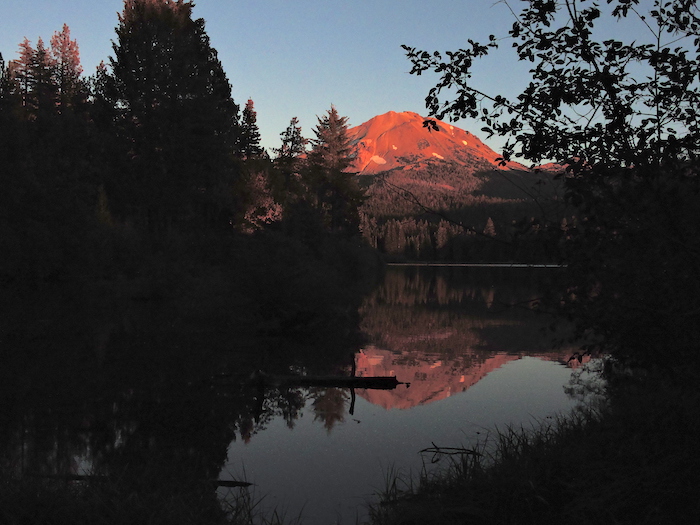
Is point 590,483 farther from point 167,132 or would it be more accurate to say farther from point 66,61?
point 66,61

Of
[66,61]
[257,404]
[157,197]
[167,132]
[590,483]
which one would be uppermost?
[66,61]

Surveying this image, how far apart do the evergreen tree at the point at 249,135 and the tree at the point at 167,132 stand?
9768 millimetres

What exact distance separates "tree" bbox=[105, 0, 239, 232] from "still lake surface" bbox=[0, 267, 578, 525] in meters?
18.1

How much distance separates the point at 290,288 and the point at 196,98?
2224cm

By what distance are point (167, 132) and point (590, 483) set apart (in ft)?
123

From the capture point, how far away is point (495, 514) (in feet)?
21.0

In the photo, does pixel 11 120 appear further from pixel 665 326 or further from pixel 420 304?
pixel 665 326

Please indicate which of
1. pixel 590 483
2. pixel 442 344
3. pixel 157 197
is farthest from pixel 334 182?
pixel 590 483

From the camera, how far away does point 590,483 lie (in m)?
6.45

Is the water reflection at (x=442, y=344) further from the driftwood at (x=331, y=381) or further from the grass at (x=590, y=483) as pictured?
the grass at (x=590, y=483)

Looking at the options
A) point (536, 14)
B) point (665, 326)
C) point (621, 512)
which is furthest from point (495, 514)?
point (536, 14)

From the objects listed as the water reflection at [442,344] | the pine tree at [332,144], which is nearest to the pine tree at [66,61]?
the pine tree at [332,144]

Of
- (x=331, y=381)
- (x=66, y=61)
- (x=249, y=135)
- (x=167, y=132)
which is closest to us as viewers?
(x=331, y=381)

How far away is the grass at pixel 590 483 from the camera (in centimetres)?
594
